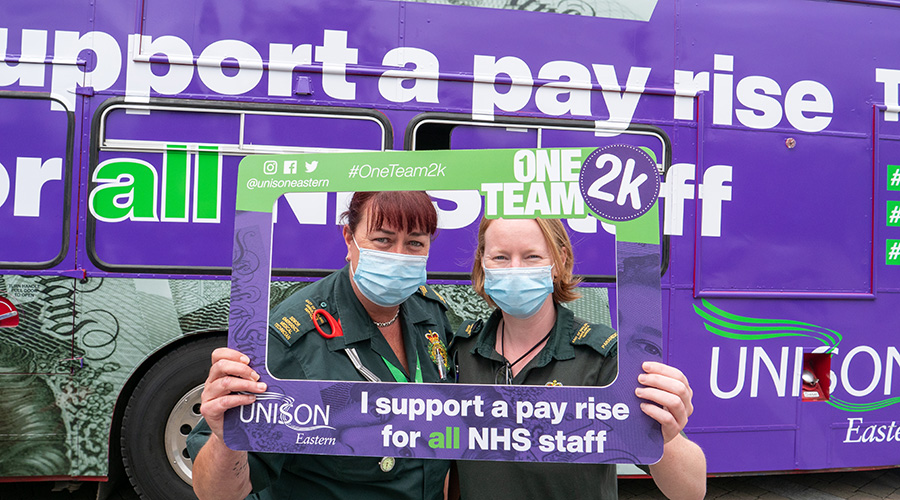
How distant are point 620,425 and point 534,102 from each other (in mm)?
2557

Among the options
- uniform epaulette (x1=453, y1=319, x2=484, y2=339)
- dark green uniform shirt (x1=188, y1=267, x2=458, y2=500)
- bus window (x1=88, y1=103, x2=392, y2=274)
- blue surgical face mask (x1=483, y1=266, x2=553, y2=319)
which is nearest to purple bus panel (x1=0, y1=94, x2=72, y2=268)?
bus window (x1=88, y1=103, x2=392, y2=274)

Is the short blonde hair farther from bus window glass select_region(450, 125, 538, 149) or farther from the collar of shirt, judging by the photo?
bus window glass select_region(450, 125, 538, 149)

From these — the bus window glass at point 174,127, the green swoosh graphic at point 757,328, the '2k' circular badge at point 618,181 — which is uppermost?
the bus window glass at point 174,127

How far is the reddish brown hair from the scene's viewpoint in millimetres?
1221

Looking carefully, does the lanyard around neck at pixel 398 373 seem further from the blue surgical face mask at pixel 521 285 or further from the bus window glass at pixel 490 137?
the bus window glass at pixel 490 137

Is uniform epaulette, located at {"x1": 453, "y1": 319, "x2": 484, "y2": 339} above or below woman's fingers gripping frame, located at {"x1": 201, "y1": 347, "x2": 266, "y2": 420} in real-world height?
above

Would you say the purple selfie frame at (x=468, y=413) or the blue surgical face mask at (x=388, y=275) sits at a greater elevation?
the blue surgical face mask at (x=388, y=275)

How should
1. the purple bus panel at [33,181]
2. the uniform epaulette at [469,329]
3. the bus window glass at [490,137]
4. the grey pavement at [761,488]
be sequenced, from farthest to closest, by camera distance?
the grey pavement at [761,488] → the bus window glass at [490,137] → the purple bus panel at [33,181] → the uniform epaulette at [469,329]

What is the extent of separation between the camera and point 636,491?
3.97 meters

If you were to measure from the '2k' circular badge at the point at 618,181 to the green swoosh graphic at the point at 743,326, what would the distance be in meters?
2.58

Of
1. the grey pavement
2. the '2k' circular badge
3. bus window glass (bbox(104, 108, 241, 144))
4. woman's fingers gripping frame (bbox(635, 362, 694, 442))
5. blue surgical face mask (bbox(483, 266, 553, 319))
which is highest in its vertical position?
bus window glass (bbox(104, 108, 241, 144))

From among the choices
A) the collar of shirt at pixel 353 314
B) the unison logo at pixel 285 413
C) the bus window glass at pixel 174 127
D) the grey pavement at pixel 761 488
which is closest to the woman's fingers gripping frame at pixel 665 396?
the collar of shirt at pixel 353 314

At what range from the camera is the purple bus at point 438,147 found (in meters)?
3.12

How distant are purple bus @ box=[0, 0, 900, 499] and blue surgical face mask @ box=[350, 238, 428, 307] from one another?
1.66 meters
